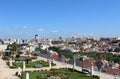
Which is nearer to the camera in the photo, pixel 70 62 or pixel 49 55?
pixel 70 62

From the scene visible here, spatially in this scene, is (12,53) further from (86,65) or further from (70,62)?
(86,65)

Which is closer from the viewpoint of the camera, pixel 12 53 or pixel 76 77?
pixel 76 77

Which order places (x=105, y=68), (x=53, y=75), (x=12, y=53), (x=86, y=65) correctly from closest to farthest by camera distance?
(x=53, y=75)
(x=105, y=68)
(x=86, y=65)
(x=12, y=53)

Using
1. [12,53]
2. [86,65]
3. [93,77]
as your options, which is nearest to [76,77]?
[93,77]

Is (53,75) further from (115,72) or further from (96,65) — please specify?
(96,65)

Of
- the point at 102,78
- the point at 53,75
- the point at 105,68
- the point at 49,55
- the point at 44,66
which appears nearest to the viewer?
the point at 102,78

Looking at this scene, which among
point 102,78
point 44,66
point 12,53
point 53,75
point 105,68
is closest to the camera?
point 102,78

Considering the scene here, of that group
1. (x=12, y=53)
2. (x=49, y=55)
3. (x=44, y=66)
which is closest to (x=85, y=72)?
(x=44, y=66)

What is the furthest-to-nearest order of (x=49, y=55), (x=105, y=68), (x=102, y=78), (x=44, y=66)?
1. (x=49, y=55)
2. (x=44, y=66)
3. (x=105, y=68)
4. (x=102, y=78)
